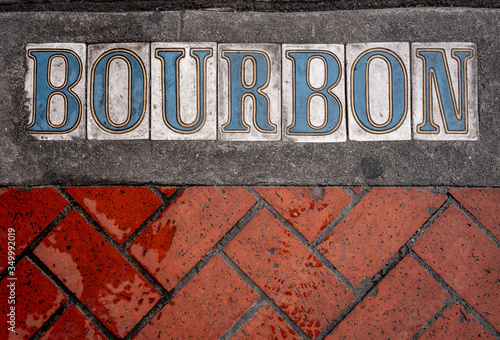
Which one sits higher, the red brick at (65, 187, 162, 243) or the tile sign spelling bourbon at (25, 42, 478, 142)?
the tile sign spelling bourbon at (25, 42, 478, 142)

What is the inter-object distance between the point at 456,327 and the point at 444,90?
1.09 meters

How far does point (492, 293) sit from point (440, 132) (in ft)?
2.54

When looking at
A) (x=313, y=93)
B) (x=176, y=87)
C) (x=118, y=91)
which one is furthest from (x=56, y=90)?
(x=313, y=93)

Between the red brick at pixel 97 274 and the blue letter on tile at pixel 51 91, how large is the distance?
0.45m

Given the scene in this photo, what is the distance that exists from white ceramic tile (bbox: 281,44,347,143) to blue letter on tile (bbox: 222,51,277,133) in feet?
0.28

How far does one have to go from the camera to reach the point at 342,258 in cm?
134

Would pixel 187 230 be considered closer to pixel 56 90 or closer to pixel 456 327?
pixel 56 90

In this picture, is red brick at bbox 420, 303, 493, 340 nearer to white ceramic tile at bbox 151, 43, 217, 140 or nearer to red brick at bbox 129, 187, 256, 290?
red brick at bbox 129, 187, 256, 290

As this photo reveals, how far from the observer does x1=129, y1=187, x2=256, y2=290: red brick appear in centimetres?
135

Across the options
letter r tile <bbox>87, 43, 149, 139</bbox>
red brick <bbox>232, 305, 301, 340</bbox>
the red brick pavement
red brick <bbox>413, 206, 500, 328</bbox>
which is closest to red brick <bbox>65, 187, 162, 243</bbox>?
the red brick pavement

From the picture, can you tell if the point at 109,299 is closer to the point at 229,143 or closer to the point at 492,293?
the point at 229,143

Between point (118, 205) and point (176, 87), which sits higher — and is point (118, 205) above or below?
below

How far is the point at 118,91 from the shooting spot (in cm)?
139

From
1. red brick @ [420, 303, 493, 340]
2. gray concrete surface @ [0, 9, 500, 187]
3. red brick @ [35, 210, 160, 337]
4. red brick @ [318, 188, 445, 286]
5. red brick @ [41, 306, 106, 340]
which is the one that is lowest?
red brick @ [41, 306, 106, 340]
